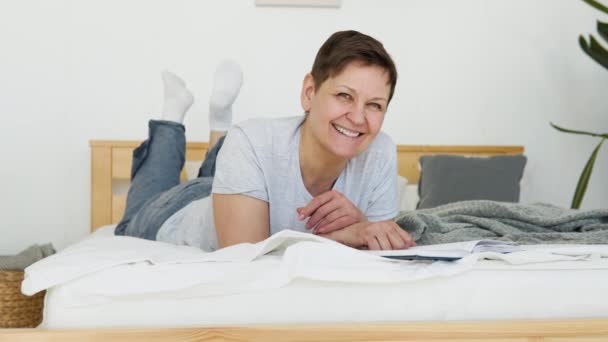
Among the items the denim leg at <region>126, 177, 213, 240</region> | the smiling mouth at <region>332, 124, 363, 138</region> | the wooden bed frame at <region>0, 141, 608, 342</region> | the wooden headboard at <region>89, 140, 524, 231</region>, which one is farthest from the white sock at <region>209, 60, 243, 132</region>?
the wooden bed frame at <region>0, 141, 608, 342</region>

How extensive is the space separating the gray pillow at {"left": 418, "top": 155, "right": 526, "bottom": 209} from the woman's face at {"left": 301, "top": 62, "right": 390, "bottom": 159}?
1.16 meters

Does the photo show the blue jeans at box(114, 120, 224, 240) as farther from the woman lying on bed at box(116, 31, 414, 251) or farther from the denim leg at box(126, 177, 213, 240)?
the woman lying on bed at box(116, 31, 414, 251)

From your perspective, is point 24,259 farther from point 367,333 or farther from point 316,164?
point 367,333

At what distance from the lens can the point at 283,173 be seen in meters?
1.67

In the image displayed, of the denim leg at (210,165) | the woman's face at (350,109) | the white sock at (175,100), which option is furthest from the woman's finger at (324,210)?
the white sock at (175,100)

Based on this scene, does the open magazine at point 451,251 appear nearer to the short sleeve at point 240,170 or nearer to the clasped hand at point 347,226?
the clasped hand at point 347,226

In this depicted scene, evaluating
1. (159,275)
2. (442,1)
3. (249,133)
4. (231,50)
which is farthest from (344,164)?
(442,1)

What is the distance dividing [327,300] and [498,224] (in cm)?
59

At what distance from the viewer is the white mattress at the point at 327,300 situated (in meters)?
1.13

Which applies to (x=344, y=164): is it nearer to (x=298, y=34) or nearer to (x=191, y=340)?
(x=191, y=340)

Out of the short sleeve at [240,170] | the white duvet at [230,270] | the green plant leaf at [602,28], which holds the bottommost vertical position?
the white duvet at [230,270]

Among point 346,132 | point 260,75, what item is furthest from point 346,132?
point 260,75

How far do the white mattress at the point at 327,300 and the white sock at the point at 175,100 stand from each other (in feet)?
4.28

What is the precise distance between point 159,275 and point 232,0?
82.8 inches
